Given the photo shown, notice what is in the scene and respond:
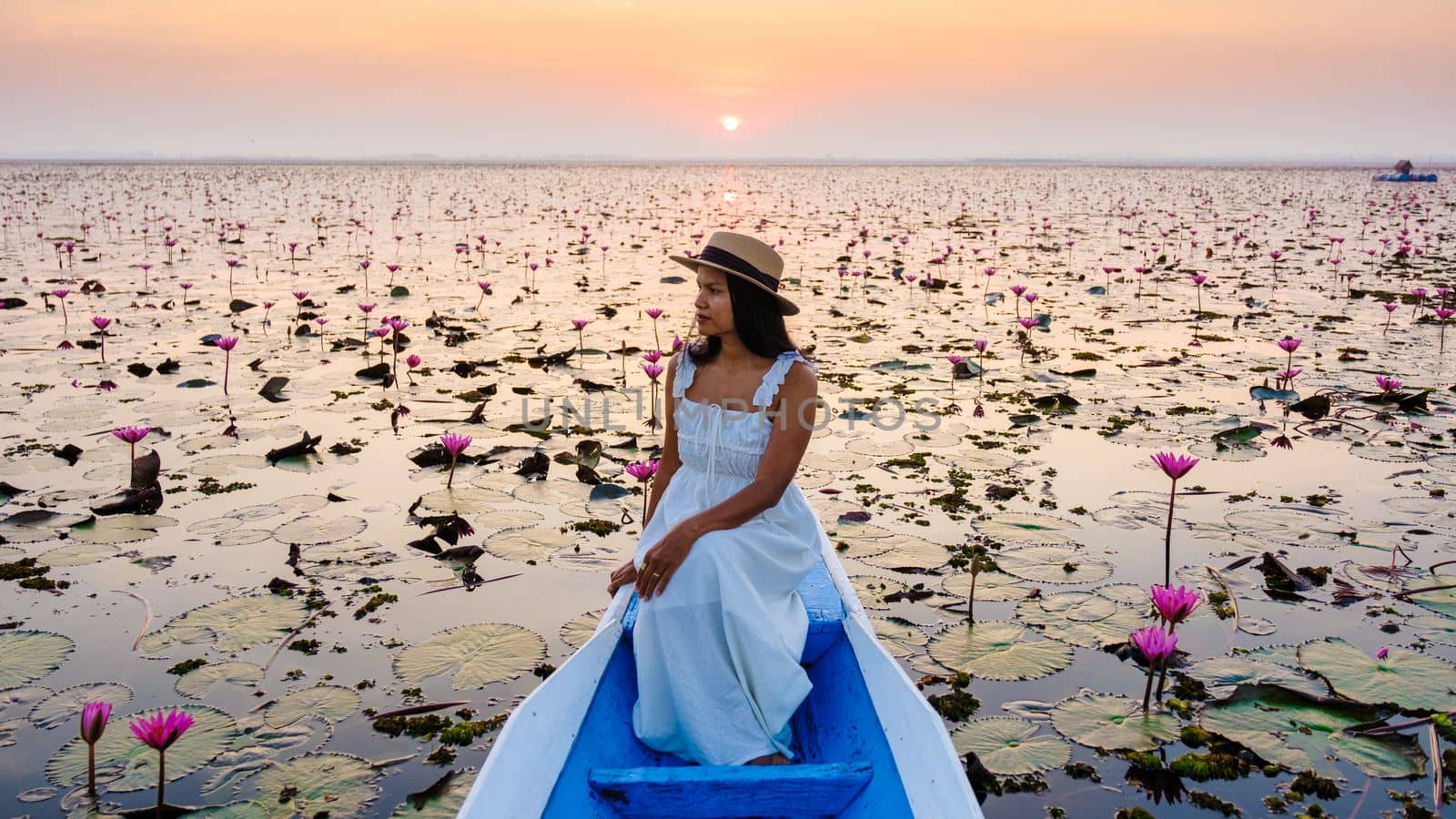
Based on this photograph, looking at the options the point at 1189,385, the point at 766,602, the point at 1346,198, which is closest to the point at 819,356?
the point at 1189,385

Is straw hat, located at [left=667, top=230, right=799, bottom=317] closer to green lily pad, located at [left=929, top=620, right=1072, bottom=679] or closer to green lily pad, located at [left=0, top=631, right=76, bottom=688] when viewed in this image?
green lily pad, located at [left=929, top=620, right=1072, bottom=679]

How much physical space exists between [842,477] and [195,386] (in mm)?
5317

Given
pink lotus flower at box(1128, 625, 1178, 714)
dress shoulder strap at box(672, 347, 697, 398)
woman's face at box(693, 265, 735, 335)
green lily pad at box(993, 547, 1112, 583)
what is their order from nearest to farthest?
woman's face at box(693, 265, 735, 335)
pink lotus flower at box(1128, 625, 1178, 714)
dress shoulder strap at box(672, 347, 697, 398)
green lily pad at box(993, 547, 1112, 583)

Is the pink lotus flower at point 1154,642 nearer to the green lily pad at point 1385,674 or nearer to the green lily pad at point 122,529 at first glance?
the green lily pad at point 1385,674

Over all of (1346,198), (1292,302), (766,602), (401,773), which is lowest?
(401,773)

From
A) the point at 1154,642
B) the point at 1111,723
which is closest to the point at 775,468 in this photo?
the point at 1154,642

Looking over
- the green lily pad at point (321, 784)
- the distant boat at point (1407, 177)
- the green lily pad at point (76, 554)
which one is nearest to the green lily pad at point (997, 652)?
the green lily pad at point (321, 784)

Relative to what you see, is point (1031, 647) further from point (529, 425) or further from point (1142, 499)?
point (529, 425)

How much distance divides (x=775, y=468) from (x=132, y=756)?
2326 millimetres

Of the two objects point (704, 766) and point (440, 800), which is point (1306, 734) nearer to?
point (704, 766)

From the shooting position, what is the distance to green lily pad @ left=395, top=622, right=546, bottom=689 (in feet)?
12.2

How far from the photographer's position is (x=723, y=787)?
8.25ft

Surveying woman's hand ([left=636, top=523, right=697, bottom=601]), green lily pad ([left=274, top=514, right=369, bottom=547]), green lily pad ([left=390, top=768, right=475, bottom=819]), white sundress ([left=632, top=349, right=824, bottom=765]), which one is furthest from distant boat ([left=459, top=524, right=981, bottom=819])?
green lily pad ([left=274, top=514, right=369, bottom=547])

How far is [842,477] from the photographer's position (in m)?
5.93
